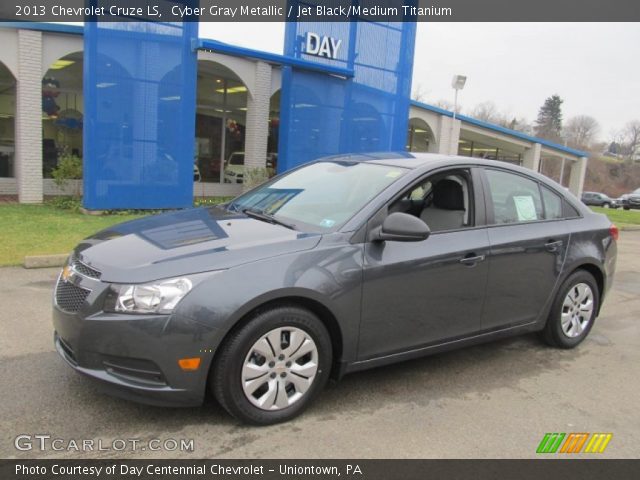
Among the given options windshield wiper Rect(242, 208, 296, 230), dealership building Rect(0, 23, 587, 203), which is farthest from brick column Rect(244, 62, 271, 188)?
windshield wiper Rect(242, 208, 296, 230)

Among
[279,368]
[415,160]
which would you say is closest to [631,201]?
[415,160]

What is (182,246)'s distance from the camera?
3.25 m

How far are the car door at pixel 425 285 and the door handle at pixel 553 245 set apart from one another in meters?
0.73

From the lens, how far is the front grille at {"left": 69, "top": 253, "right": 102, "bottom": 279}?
10.2 feet

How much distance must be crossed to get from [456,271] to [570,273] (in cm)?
148

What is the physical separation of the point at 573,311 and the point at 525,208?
1.11 metres

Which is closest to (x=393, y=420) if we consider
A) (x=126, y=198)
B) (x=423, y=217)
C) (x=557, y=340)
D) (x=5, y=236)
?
(x=423, y=217)

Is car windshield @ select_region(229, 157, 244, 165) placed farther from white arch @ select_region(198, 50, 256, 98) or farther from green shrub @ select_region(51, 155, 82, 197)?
green shrub @ select_region(51, 155, 82, 197)

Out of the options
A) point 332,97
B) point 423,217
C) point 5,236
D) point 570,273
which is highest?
point 332,97

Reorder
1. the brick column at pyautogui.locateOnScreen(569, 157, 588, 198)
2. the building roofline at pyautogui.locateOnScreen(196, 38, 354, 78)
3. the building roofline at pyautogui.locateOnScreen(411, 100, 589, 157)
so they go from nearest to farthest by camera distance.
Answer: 1. the building roofline at pyautogui.locateOnScreen(196, 38, 354, 78)
2. the building roofline at pyautogui.locateOnScreen(411, 100, 589, 157)
3. the brick column at pyautogui.locateOnScreen(569, 157, 588, 198)

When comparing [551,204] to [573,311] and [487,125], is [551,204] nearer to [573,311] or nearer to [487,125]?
[573,311]

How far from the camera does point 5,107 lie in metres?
15.9

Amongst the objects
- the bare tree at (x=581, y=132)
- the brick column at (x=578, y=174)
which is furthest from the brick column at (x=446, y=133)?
the bare tree at (x=581, y=132)
